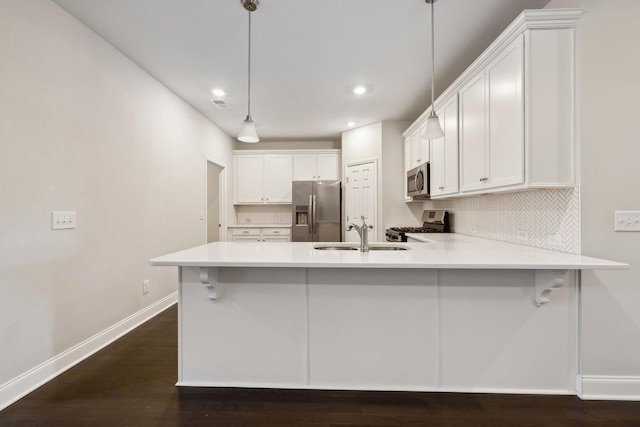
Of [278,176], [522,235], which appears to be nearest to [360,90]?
[522,235]

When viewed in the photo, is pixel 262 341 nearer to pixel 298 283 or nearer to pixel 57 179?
pixel 298 283

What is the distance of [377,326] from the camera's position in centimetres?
179

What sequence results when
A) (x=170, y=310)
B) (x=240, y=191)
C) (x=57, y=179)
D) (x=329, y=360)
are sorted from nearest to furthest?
(x=329, y=360) < (x=57, y=179) < (x=170, y=310) < (x=240, y=191)

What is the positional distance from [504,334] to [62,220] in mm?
3061

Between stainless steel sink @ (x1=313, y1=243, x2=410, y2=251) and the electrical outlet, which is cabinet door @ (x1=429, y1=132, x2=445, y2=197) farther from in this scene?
stainless steel sink @ (x1=313, y1=243, x2=410, y2=251)

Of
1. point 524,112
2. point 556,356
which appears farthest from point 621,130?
point 556,356

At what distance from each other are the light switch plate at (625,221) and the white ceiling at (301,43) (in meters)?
1.51

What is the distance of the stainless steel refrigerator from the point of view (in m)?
4.95

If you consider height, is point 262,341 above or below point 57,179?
below

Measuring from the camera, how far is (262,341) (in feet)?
5.99

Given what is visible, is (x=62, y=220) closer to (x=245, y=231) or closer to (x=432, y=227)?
(x=245, y=231)

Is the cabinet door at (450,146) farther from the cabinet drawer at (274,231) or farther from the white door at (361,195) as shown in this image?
the cabinet drawer at (274,231)

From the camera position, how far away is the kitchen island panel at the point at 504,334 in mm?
1708

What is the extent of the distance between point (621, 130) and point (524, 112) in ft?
1.75
